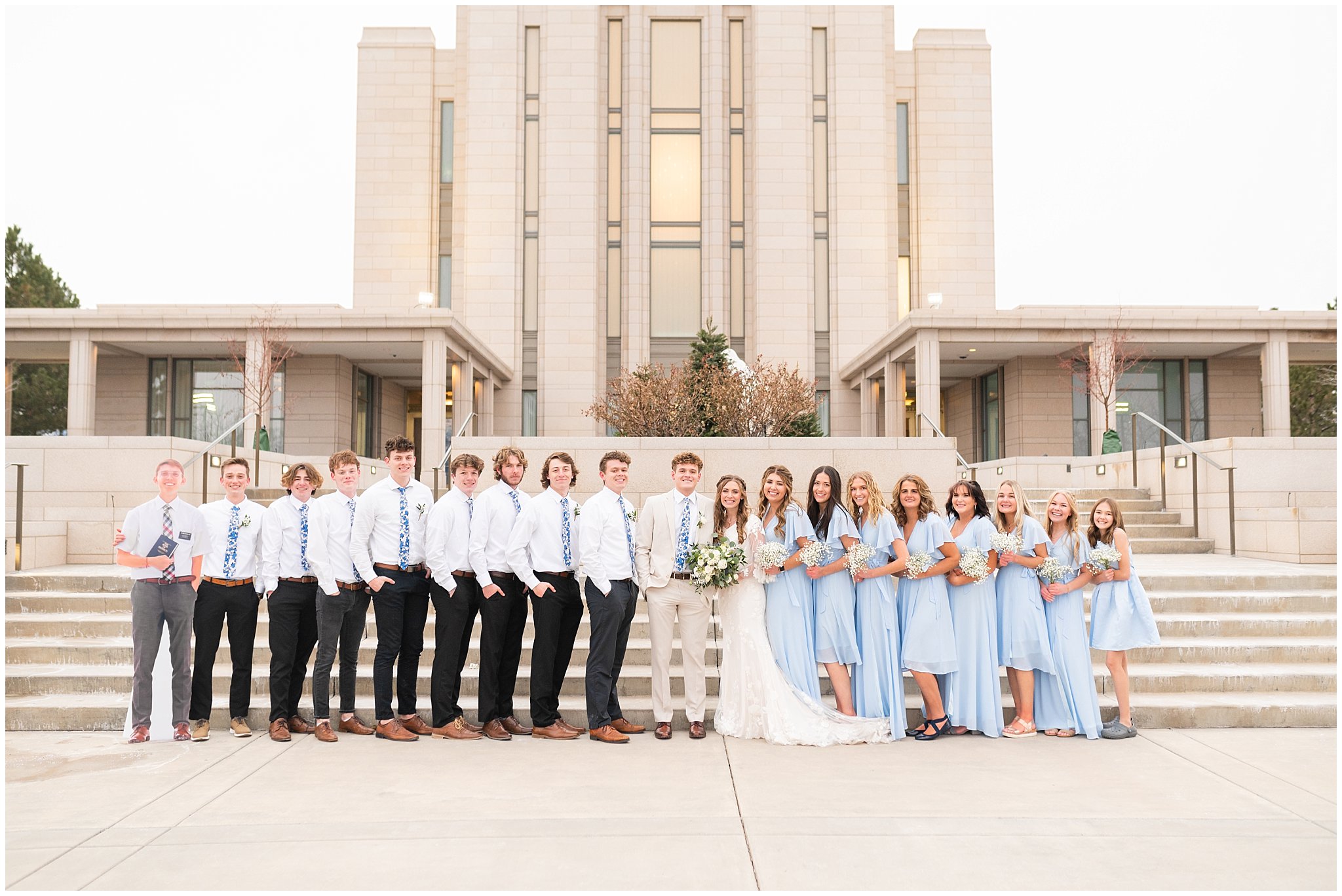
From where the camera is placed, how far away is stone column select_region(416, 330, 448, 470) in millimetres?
21594

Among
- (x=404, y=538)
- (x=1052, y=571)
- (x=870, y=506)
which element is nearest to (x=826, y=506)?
(x=870, y=506)

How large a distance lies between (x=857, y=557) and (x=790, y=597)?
60cm

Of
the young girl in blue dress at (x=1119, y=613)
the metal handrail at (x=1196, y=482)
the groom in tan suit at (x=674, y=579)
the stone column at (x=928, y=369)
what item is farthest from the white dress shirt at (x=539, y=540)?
the stone column at (x=928, y=369)

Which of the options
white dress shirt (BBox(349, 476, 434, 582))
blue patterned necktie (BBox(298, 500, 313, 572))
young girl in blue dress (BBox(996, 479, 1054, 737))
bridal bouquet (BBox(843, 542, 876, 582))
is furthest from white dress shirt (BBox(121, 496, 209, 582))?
young girl in blue dress (BBox(996, 479, 1054, 737))

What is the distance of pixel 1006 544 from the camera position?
6852mm

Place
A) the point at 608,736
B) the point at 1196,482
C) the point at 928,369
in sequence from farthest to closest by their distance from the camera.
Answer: the point at 928,369, the point at 1196,482, the point at 608,736

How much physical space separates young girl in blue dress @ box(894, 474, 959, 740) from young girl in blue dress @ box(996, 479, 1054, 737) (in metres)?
0.44

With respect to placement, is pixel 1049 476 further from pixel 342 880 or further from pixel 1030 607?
pixel 342 880

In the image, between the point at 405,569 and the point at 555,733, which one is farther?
the point at 405,569

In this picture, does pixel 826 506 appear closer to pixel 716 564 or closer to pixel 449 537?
pixel 716 564

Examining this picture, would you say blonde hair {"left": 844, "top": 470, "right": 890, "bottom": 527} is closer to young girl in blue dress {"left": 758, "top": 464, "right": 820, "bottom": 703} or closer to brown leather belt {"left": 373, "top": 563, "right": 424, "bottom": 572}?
young girl in blue dress {"left": 758, "top": 464, "right": 820, "bottom": 703}

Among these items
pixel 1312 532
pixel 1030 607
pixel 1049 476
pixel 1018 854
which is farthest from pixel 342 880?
pixel 1049 476

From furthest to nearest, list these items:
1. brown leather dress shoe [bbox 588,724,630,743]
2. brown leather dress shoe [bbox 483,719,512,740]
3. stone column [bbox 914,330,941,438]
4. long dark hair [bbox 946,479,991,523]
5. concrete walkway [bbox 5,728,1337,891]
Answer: stone column [bbox 914,330,941,438] < long dark hair [bbox 946,479,991,523] < brown leather dress shoe [bbox 483,719,512,740] < brown leather dress shoe [bbox 588,724,630,743] < concrete walkway [bbox 5,728,1337,891]

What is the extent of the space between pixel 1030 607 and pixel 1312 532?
258 inches
